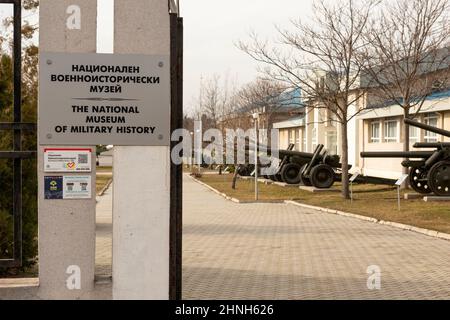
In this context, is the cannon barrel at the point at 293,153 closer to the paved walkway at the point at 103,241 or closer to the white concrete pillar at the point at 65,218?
the paved walkway at the point at 103,241

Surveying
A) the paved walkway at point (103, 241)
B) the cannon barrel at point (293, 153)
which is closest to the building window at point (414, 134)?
the cannon barrel at point (293, 153)

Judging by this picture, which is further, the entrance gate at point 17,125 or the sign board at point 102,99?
the entrance gate at point 17,125

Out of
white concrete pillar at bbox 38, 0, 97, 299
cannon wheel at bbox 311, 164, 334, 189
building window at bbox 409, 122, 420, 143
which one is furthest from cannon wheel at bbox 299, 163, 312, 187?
white concrete pillar at bbox 38, 0, 97, 299

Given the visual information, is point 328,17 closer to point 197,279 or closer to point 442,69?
point 442,69

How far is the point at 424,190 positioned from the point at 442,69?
5.70 metres

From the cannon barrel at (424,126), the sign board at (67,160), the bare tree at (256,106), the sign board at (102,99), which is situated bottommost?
the sign board at (67,160)

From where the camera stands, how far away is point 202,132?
53469 millimetres

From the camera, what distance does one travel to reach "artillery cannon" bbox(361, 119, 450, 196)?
21.3 m

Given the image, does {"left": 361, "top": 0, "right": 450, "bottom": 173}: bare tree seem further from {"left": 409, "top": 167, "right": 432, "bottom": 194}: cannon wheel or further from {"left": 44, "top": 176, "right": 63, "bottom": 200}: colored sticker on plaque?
{"left": 44, "top": 176, "right": 63, "bottom": 200}: colored sticker on plaque

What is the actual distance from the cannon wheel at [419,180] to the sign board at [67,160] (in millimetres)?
19128

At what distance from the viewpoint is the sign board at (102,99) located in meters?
4.79

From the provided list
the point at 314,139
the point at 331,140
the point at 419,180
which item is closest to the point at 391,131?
the point at 331,140

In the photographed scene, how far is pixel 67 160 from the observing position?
15.9ft

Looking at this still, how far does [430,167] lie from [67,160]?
62.3 feet
